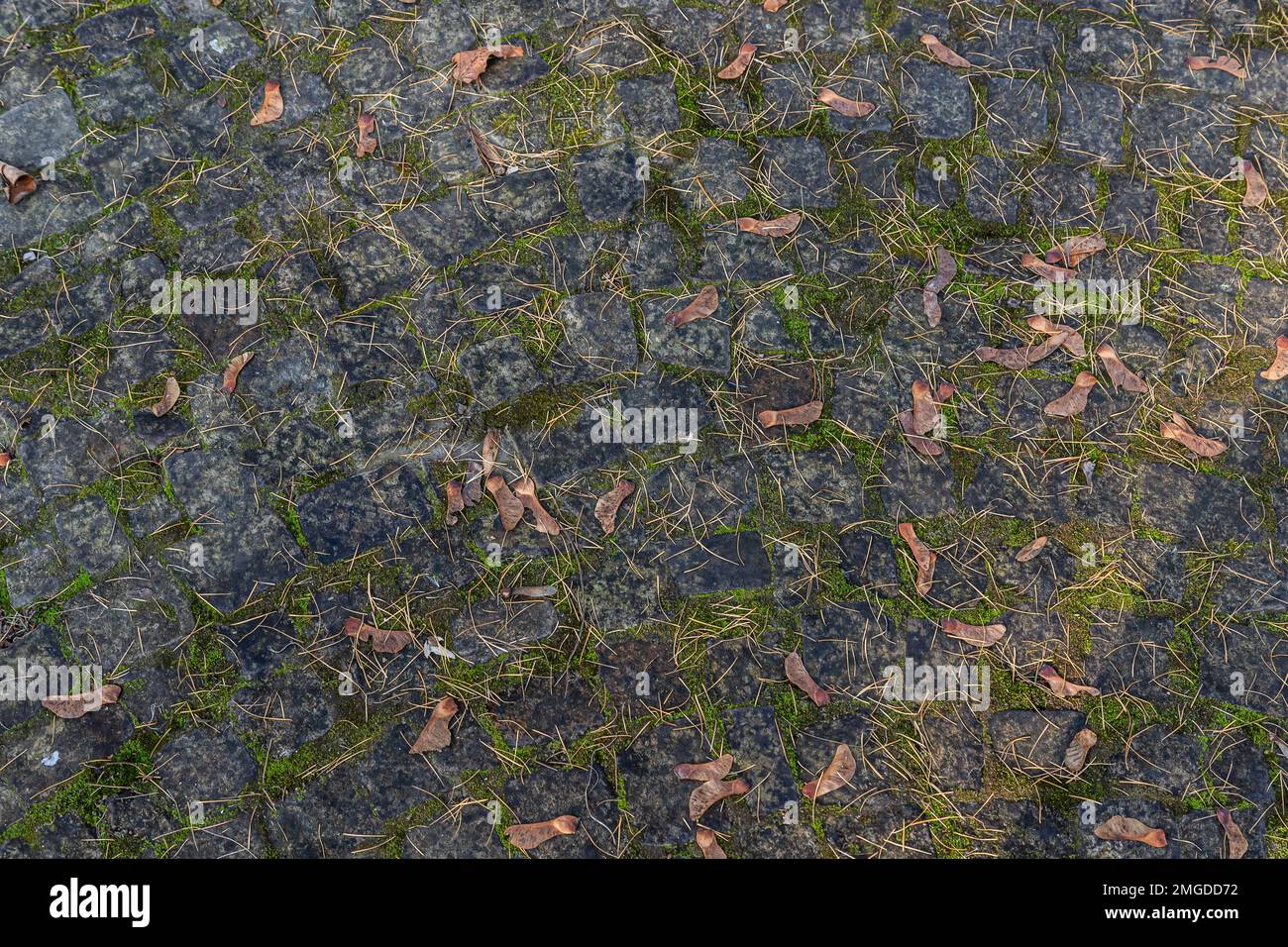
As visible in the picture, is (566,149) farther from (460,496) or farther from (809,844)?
(809,844)

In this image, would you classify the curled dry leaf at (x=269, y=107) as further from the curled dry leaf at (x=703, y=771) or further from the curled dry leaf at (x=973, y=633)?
the curled dry leaf at (x=973, y=633)

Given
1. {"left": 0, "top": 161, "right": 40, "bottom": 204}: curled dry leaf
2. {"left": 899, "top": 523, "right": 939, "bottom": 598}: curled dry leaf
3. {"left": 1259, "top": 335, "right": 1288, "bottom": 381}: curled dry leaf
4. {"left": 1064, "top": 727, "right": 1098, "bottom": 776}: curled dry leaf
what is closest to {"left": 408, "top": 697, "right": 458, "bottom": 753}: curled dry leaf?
{"left": 899, "top": 523, "right": 939, "bottom": 598}: curled dry leaf

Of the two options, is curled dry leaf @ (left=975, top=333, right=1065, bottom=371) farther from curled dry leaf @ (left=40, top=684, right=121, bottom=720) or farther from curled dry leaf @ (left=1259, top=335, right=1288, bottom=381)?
curled dry leaf @ (left=40, top=684, right=121, bottom=720)

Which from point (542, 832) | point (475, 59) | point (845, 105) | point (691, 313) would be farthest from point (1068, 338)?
point (542, 832)

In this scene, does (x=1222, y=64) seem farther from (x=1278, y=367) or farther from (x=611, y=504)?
(x=611, y=504)

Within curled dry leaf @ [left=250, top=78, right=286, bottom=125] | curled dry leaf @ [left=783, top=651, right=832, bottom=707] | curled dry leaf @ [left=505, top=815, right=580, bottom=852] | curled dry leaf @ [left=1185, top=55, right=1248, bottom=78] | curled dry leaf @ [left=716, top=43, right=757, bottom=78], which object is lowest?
curled dry leaf @ [left=505, top=815, right=580, bottom=852]

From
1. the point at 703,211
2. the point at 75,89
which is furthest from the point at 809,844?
the point at 75,89
